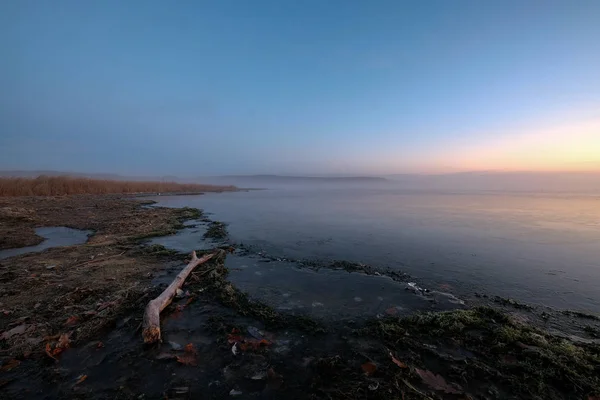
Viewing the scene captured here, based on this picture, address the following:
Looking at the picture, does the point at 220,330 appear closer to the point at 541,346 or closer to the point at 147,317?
the point at 147,317

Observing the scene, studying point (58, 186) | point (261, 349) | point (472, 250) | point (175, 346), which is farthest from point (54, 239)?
point (58, 186)

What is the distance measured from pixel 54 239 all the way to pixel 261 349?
1433cm

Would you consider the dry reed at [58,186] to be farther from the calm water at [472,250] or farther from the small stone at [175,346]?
the small stone at [175,346]

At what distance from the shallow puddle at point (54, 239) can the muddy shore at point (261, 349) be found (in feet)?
14.0

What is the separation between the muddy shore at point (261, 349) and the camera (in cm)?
383

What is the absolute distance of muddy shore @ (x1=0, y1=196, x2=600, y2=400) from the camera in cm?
383

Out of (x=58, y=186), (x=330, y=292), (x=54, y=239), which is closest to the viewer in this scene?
(x=330, y=292)

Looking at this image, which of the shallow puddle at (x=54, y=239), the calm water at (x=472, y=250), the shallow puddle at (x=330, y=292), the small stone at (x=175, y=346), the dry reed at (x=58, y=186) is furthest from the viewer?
the dry reed at (x=58, y=186)

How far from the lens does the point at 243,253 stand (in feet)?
38.0

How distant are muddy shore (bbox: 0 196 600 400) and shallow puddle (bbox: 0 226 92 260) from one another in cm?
427

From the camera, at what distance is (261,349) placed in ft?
15.6

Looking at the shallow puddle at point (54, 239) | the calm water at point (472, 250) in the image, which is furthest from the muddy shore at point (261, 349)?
the shallow puddle at point (54, 239)

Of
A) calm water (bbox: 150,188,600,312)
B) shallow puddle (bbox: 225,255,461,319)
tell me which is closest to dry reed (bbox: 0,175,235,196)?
calm water (bbox: 150,188,600,312)

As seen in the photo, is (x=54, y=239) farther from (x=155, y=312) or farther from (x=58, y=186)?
(x=58, y=186)
